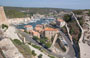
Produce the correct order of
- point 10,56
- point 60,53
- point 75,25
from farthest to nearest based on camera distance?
point 75,25
point 60,53
point 10,56

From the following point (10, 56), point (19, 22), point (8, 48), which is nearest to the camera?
point (10, 56)

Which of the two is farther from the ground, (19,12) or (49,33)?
(19,12)

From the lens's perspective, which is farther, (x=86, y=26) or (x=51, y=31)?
(x=51, y=31)

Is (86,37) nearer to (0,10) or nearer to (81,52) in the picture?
(81,52)

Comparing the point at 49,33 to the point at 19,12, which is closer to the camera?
the point at 49,33

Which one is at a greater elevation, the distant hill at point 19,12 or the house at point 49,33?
the distant hill at point 19,12

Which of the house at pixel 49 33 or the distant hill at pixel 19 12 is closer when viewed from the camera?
the house at pixel 49 33

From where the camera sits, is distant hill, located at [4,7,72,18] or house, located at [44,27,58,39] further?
distant hill, located at [4,7,72,18]

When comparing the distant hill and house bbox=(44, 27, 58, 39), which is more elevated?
the distant hill

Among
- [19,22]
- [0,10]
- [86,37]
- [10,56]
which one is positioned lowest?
[19,22]

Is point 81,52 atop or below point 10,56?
below

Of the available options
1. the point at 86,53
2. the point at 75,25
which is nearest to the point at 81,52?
the point at 86,53
